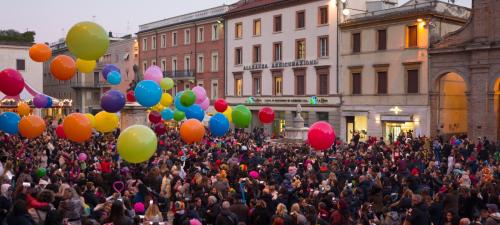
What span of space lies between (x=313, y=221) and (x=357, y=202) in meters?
2.23

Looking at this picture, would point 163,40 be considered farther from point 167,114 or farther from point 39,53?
point 39,53

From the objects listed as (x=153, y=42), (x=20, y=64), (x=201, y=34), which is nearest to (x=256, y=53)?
(x=201, y=34)

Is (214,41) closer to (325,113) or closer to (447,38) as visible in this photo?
(325,113)

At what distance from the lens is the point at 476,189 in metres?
11.3

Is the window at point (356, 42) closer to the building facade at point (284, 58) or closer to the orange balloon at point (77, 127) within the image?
the building facade at point (284, 58)

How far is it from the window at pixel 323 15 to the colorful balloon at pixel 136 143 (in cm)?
2729

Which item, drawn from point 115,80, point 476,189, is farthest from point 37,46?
point 476,189

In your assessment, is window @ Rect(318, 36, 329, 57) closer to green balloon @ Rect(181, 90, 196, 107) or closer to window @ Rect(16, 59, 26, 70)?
green balloon @ Rect(181, 90, 196, 107)

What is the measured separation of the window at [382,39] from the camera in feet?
109

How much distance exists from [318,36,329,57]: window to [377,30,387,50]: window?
4.32 m

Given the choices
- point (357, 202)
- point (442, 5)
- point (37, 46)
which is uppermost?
point (442, 5)

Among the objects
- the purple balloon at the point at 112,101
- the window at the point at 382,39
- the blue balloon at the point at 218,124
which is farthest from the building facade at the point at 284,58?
the purple balloon at the point at 112,101

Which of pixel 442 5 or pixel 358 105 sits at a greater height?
pixel 442 5

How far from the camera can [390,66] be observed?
32.9 metres
